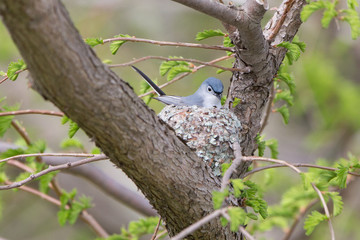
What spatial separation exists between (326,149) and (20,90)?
4.99 m

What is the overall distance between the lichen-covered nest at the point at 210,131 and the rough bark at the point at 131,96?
13cm

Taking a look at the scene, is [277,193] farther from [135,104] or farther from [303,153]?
[135,104]

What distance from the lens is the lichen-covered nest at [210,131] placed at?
2686 millimetres

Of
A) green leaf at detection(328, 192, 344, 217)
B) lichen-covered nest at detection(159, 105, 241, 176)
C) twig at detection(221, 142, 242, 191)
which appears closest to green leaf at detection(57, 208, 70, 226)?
lichen-covered nest at detection(159, 105, 241, 176)

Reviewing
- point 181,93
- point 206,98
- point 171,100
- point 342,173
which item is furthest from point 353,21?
point 181,93

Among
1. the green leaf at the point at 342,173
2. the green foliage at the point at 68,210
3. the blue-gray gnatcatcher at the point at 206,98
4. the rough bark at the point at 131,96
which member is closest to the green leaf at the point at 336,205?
the green leaf at the point at 342,173

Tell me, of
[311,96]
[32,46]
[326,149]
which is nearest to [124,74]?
[311,96]

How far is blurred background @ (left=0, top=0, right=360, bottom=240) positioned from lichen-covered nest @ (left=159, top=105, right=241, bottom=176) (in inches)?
121

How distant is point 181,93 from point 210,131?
14.8 ft

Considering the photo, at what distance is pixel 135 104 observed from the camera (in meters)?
1.83

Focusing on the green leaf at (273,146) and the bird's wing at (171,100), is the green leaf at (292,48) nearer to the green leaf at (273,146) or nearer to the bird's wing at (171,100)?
the green leaf at (273,146)

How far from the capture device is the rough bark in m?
1.51

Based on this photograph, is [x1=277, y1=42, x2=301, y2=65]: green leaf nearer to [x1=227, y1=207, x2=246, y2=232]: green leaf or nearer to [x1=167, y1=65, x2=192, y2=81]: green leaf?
[x1=167, y1=65, x2=192, y2=81]: green leaf

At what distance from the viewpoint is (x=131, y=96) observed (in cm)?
181
